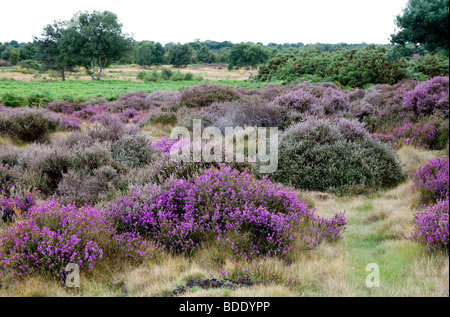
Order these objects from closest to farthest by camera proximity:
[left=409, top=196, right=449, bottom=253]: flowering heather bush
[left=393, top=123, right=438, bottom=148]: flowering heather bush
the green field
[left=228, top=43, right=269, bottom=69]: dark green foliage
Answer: [left=409, top=196, right=449, bottom=253]: flowering heather bush < [left=393, top=123, right=438, bottom=148]: flowering heather bush < the green field < [left=228, top=43, right=269, bottom=69]: dark green foliage

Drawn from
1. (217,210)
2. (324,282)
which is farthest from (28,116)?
(324,282)

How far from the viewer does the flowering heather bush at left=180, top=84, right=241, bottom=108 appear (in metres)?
14.9

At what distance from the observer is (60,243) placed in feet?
11.8

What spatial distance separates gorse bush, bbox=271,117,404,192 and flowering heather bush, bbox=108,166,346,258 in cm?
175

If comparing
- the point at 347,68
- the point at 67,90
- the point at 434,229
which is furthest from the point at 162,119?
the point at 67,90

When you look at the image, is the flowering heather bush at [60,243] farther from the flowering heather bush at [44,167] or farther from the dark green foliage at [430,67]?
the dark green foliage at [430,67]

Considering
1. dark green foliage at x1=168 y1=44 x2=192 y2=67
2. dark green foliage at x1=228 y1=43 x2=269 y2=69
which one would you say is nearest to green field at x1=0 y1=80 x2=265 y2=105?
dark green foliage at x1=228 y1=43 x2=269 y2=69

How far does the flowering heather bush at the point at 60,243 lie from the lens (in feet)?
11.5

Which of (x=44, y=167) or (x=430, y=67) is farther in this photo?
(x=430, y=67)

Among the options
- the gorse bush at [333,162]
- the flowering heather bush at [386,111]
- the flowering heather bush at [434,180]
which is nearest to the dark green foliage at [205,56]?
the flowering heather bush at [386,111]

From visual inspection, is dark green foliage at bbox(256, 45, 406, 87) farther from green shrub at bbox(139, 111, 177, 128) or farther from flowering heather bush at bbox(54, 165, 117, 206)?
flowering heather bush at bbox(54, 165, 117, 206)

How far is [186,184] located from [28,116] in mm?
8186

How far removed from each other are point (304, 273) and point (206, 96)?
12.4 metres

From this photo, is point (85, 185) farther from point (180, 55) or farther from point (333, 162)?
point (180, 55)
